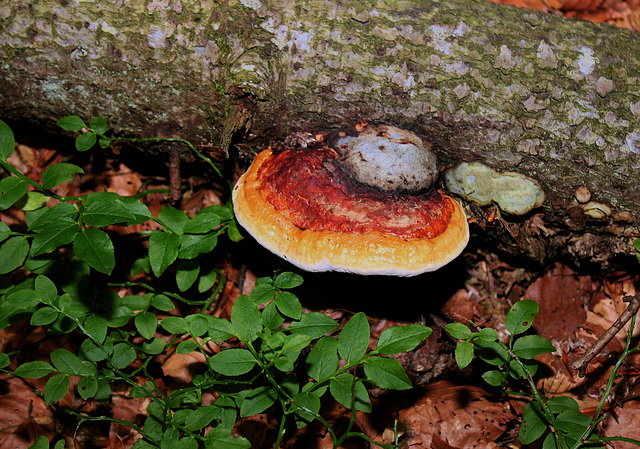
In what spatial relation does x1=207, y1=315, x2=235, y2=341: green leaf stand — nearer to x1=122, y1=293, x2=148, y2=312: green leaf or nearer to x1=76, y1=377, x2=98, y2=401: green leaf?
x1=122, y1=293, x2=148, y2=312: green leaf

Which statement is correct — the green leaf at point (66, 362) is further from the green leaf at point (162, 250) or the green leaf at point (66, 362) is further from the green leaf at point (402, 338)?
the green leaf at point (402, 338)

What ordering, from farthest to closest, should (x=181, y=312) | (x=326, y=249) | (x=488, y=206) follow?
(x=181, y=312), (x=488, y=206), (x=326, y=249)

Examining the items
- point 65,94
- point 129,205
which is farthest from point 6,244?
point 65,94

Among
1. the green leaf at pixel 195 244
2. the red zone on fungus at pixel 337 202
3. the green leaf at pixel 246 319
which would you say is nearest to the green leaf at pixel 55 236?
the green leaf at pixel 195 244

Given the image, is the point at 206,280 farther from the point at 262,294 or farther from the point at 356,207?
the point at 356,207

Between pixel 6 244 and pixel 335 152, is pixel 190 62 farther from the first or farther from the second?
pixel 6 244

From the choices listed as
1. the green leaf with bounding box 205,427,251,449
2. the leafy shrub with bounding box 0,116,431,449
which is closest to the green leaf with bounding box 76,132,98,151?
the leafy shrub with bounding box 0,116,431,449

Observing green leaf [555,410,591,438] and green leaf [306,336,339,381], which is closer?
green leaf [306,336,339,381]

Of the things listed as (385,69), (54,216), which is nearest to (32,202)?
(54,216)
